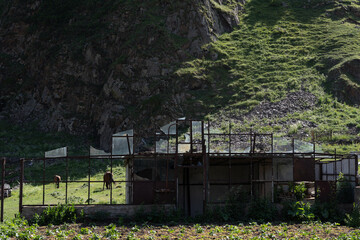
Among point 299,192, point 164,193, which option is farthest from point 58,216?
point 299,192

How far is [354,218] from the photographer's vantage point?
1927cm

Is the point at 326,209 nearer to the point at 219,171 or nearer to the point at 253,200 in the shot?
the point at 253,200

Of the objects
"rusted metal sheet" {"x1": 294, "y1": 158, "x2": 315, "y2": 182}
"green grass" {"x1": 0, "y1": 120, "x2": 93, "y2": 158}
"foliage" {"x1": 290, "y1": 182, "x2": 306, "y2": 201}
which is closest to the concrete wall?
"foliage" {"x1": 290, "y1": 182, "x2": 306, "y2": 201}

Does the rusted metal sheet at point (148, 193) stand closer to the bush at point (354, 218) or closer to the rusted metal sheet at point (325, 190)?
the rusted metal sheet at point (325, 190)

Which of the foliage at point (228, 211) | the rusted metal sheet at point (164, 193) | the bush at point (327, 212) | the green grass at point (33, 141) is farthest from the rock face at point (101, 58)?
the bush at point (327, 212)

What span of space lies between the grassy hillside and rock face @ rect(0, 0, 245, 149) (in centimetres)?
282

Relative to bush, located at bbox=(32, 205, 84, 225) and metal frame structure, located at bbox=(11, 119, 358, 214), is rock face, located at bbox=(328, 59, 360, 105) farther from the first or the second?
bush, located at bbox=(32, 205, 84, 225)

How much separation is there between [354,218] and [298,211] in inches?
→ 95.5

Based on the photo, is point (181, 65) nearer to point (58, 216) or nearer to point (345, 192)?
point (345, 192)

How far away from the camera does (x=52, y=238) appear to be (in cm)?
1656

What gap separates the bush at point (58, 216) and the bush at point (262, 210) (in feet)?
26.1

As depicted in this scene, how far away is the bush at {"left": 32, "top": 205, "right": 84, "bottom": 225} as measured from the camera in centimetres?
1981

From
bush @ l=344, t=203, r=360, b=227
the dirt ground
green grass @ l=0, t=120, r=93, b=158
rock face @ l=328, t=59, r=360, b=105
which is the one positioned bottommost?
the dirt ground

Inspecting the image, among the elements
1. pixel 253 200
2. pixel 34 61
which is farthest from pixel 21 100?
pixel 253 200
